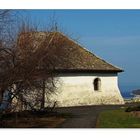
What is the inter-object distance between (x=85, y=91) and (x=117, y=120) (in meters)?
8.66

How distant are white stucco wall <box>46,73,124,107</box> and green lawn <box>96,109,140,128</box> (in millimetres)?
4523

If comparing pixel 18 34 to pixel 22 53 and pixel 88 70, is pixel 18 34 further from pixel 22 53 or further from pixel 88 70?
pixel 88 70

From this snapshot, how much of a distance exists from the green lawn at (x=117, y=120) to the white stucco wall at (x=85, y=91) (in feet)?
14.8

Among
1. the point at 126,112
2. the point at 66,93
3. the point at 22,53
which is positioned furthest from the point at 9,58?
the point at 66,93

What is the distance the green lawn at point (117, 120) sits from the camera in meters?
18.1

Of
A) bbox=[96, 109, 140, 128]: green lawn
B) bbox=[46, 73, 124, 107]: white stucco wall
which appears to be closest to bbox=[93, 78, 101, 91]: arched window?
bbox=[46, 73, 124, 107]: white stucco wall

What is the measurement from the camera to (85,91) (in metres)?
27.8

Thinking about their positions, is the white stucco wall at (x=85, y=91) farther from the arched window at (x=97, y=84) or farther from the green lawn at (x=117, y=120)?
the green lawn at (x=117, y=120)

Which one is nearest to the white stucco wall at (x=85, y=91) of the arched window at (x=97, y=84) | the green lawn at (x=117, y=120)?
the arched window at (x=97, y=84)

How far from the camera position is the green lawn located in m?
18.1

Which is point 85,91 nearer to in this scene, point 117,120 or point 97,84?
point 97,84

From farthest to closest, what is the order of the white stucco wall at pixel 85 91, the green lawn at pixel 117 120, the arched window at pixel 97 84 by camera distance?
the arched window at pixel 97 84
the white stucco wall at pixel 85 91
the green lawn at pixel 117 120

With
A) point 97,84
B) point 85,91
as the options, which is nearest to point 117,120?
point 85,91

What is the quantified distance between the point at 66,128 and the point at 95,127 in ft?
2.77
